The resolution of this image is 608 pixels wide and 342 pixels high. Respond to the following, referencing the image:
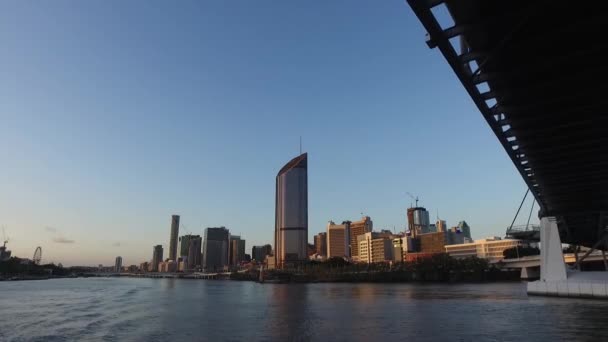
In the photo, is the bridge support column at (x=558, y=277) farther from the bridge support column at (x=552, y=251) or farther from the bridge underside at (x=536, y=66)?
the bridge underside at (x=536, y=66)

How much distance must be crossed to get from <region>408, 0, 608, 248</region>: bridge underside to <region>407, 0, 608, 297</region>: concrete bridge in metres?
0.03

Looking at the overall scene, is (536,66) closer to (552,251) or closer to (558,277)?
(552,251)

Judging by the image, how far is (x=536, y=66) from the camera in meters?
15.8

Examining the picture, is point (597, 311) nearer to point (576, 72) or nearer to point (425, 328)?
point (425, 328)

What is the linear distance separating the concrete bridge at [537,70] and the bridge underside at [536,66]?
0.03m

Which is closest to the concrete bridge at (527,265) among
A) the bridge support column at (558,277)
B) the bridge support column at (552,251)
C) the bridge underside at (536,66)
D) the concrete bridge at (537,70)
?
the bridge support column at (558,277)

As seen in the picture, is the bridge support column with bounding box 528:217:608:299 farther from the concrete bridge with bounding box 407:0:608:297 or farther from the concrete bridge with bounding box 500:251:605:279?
the concrete bridge with bounding box 500:251:605:279

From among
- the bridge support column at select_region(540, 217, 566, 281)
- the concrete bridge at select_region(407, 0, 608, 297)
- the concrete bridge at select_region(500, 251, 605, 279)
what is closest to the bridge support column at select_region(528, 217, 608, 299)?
the bridge support column at select_region(540, 217, 566, 281)

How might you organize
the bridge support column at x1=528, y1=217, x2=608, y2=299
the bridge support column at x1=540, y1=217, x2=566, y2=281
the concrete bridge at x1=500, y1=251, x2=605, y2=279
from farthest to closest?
the concrete bridge at x1=500, y1=251, x2=605, y2=279 < the bridge support column at x1=540, y1=217, x2=566, y2=281 < the bridge support column at x1=528, y1=217, x2=608, y2=299

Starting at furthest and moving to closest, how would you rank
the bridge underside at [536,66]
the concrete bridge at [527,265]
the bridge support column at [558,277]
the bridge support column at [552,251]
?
the concrete bridge at [527,265] < the bridge support column at [552,251] < the bridge support column at [558,277] < the bridge underside at [536,66]

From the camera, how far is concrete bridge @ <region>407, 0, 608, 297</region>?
13109 millimetres

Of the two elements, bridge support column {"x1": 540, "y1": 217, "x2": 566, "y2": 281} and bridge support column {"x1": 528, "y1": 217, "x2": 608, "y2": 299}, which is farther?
bridge support column {"x1": 540, "y1": 217, "x2": 566, "y2": 281}

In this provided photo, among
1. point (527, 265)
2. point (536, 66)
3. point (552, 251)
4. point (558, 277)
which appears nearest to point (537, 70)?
point (536, 66)

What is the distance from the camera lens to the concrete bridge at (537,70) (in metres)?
13.1
